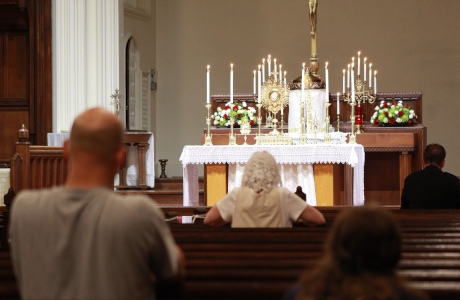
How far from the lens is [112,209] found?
174cm

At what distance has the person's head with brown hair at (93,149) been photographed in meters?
1.82

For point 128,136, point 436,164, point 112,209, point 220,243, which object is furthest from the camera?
point 128,136

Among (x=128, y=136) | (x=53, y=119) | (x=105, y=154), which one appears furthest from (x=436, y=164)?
(x=53, y=119)

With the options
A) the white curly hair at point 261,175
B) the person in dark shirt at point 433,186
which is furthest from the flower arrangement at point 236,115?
the white curly hair at point 261,175

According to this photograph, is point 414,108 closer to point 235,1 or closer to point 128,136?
point 128,136

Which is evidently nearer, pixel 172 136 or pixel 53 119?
pixel 53 119

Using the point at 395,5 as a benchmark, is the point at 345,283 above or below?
below

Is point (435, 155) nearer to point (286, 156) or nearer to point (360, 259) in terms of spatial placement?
point (286, 156)

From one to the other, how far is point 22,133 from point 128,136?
2.71 metres

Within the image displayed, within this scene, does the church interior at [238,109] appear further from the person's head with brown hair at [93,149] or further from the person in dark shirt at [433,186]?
the person in dark shirt at [433,186]

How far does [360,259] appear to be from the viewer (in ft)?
4.78

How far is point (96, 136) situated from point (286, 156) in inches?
207

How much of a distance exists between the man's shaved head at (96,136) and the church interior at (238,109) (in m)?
0.50

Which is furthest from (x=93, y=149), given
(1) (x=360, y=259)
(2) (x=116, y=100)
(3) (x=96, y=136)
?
(2) (x=116, y=100)
